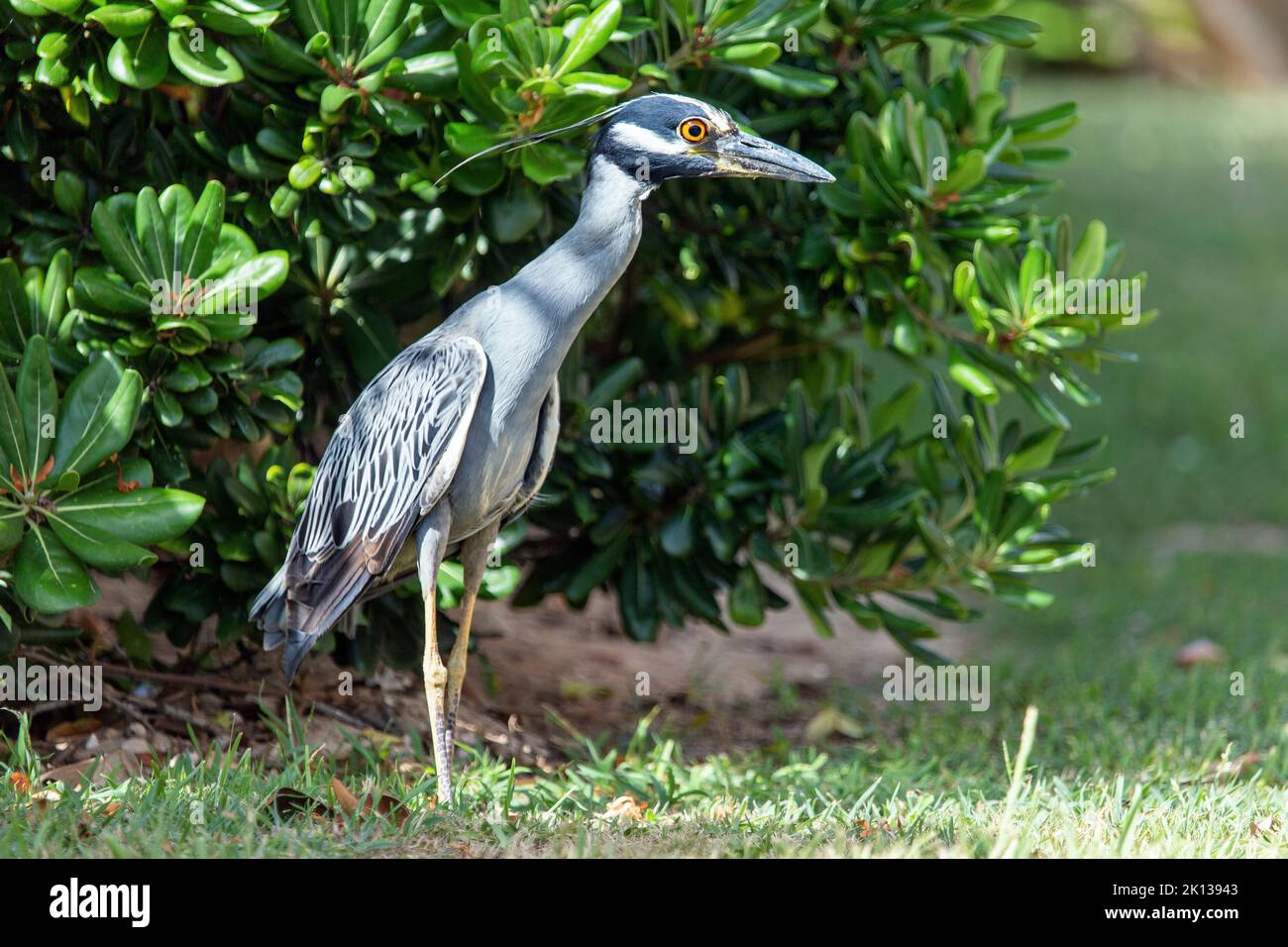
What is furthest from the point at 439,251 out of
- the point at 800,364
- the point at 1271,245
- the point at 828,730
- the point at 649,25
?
the point at 1271,245

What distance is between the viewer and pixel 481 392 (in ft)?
12.1

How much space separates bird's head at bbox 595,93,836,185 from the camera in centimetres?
368

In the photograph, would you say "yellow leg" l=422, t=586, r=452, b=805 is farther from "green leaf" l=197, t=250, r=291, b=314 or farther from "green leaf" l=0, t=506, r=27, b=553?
"green leaf" l=0, t=506, r=27, b=553

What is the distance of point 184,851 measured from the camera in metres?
3.23

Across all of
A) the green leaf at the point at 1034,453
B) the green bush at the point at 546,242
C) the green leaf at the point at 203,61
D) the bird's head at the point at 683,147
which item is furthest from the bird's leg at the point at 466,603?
the green leaf at the point at 1034,453

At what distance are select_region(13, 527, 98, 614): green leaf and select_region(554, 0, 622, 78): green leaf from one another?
75.4 inches

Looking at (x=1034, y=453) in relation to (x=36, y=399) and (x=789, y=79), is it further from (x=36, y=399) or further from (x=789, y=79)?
(x=36, y=399)

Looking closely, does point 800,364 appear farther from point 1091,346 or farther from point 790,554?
A: point 1091,346

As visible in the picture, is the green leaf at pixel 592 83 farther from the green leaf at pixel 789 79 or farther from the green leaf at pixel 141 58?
the green leaf at pixel 141 58

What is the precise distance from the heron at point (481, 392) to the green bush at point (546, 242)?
301mm

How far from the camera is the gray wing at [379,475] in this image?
3.66 m

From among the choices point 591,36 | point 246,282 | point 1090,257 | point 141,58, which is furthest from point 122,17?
point 1090,257

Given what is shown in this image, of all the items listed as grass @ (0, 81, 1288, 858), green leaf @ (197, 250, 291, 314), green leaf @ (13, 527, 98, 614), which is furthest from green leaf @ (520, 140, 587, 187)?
grass @ (0, 81, 1288, 858)

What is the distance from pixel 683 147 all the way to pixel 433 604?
4.83 feet
